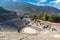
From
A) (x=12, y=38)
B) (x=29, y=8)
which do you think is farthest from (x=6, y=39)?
(x=29, y=8)

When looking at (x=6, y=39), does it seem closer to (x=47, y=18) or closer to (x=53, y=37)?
(x=53, y=37)

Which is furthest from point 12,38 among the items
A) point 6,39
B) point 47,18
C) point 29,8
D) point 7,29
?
point 29,8

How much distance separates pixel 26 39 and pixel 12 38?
2341mm

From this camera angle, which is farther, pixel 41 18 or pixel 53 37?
pixel 41 18

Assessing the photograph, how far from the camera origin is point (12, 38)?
98.8 feet

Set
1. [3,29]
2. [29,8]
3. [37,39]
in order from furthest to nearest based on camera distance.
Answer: [29,8]
[3,29]
[37,39]

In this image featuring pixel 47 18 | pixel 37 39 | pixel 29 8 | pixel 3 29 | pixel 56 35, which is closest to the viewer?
pixel 37 39

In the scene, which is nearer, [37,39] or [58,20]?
[37,39]

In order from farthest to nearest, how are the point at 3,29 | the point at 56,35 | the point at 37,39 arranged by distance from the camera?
the point at 3,29 < the point at 56,35 < the point at 37,39

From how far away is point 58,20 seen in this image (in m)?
63.6

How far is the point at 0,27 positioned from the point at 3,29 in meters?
1.71

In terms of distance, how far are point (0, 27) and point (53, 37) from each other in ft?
53.4

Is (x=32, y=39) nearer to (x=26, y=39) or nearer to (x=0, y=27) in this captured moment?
(x=26, y=39)

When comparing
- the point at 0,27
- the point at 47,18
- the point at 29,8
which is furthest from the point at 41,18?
the point at 29,8
